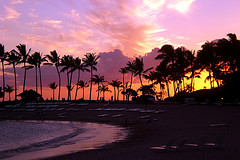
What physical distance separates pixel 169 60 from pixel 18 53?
132 ft

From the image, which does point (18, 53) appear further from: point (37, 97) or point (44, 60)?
point (37, 97)

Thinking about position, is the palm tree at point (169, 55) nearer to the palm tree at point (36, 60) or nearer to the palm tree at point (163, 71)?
the palm tree at point (163, 71)

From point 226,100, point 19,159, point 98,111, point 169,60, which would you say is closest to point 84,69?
point 169,60

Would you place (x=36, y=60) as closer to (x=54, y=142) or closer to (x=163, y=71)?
(x=163, y=71)

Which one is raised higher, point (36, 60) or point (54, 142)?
point (36, 60)

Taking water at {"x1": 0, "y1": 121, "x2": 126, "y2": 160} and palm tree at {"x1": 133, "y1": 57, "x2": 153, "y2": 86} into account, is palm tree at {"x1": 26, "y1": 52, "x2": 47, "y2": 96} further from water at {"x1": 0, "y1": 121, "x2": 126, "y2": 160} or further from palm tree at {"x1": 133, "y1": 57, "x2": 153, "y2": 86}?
water at {"x1": 0, "y1": 121, "x2": 126, "y2": 160}

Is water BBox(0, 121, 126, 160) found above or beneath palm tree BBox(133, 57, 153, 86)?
beneath

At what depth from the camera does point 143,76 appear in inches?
2489

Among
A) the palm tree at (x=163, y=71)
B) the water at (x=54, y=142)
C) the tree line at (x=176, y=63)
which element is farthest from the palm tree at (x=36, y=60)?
the water at (x=54, y=142)

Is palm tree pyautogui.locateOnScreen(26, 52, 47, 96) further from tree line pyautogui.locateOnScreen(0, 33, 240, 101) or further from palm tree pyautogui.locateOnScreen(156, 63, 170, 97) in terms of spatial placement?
palm tree pyautogui.locateOnScreen(156, 63, 170, 97)

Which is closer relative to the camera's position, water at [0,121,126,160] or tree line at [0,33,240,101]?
water at [0,121,126,160]

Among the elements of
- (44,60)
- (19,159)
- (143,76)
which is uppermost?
(44,60)

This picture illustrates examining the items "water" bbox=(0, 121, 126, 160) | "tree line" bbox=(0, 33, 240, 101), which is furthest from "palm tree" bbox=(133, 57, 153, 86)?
"water" bbox=(0, 121, 126, 160)

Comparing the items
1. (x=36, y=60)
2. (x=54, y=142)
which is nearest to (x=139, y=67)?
(x=36, y=60)
